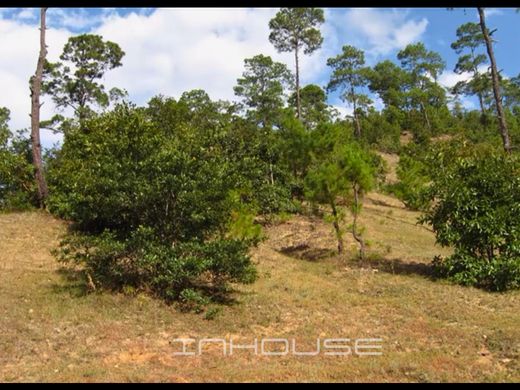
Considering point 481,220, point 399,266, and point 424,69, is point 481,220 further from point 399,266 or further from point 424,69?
point 424,69

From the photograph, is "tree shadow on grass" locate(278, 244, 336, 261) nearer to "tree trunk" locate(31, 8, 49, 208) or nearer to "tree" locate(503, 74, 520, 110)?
"tree trunk" locate(31, 8, 49, 208)

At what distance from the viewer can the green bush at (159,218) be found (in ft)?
34.1

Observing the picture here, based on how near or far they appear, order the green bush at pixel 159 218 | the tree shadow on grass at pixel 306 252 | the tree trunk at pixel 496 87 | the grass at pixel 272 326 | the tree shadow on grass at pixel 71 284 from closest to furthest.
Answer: the grass at pixel 272 326 → the green bush at pixel 159 218 → the tree shadow on grass at pixel 71 284 → the tree trunk at pixel 496 87 → the tree shadow on grass at pixel 306 252

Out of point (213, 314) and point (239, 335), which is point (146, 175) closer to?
point (213, 314)

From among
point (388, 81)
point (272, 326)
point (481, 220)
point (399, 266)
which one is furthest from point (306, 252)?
point (388, 81)

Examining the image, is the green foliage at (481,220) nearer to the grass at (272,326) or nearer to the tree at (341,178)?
the grass at (272,326)

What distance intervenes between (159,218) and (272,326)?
3.46 m

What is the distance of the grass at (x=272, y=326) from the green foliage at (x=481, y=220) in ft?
2.01

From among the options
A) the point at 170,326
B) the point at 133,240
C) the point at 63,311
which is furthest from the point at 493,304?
the point at 63,311

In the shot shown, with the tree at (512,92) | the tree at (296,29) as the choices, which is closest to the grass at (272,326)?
the tree at (296,29)

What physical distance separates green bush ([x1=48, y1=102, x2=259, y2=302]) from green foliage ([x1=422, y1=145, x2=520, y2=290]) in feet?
17.5

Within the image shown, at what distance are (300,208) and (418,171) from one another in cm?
720

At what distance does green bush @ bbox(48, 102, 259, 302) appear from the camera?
409 inches

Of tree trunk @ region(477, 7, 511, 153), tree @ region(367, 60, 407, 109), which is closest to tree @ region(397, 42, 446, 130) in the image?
tree @ region(367, 60, 407, 109)
